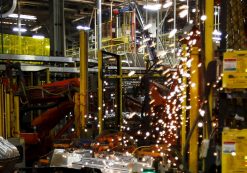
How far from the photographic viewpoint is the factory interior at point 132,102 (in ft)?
12.0

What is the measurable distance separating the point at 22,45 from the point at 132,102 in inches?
256

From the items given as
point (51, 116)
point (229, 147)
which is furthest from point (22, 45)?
point (229, 147)

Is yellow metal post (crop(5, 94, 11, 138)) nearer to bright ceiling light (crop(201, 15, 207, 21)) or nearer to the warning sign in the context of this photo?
bright ceiling light (crop(201, 15, 207, 21))

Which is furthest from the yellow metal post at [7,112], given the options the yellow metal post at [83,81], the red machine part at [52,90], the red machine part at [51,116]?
the yellow metal post at [83,81]

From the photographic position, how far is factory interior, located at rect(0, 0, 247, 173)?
3.66 meters

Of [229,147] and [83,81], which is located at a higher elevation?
[83,81]

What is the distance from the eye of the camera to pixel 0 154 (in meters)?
3.17

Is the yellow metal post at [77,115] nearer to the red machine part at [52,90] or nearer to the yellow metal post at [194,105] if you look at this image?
the red machine part at [52,90]

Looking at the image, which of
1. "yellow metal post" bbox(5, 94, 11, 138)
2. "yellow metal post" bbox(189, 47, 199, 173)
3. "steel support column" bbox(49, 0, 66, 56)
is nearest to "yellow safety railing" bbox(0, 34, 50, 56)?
"steel support column" bbox(49, 0, 66, 56)

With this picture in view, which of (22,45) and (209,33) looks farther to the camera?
(22,45)

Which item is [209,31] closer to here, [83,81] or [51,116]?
[83,81]

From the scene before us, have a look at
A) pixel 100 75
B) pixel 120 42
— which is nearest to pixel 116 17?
pixel 120 42

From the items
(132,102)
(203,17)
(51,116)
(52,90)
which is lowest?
(51,116)

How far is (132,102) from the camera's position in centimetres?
1064
